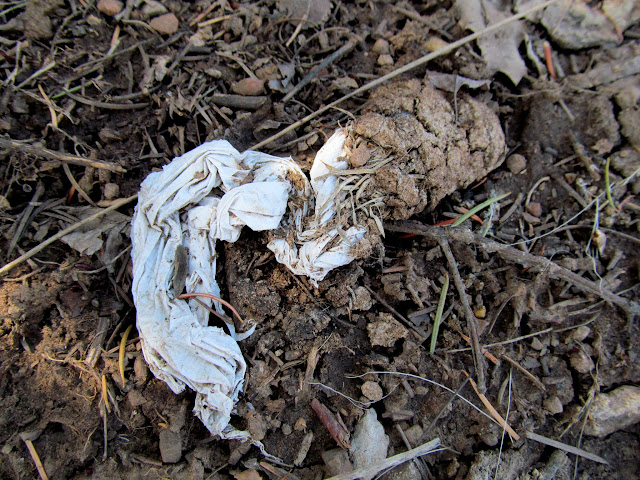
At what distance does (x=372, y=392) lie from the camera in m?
2.05

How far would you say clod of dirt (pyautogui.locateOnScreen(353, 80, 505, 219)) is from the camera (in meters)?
1.98

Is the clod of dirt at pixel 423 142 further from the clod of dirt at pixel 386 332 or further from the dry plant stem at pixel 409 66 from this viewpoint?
the clod of dirt at pixel 386 332

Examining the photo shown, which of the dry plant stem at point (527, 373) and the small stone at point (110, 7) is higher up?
the small stone at point (110, 7)

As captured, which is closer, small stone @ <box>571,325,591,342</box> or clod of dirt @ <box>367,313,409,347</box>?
clod of dirt @ <box>367,313,409,347</box>

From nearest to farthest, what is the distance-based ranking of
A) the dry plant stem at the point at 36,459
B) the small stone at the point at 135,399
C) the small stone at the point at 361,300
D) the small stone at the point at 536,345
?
the dry plant stem at the point at 36,459 < the small stone at the point at 135,399 < the small stone at the point at 361,300 < the small stone at the point at 536,345

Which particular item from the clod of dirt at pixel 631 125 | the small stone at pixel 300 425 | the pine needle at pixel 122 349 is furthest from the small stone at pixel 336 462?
the clod of dirt at pixel 631 125

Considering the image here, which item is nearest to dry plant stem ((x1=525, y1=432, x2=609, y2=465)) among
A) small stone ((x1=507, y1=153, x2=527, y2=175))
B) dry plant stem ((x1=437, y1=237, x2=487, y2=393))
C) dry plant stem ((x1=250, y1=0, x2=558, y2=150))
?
dry plant stem ((x1=437, y1=237, x2=487, y2=393))

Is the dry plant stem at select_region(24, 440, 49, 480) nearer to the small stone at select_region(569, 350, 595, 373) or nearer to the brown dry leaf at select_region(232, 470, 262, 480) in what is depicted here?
the brown dry leaf at select_region(232, 470, 262, 480)

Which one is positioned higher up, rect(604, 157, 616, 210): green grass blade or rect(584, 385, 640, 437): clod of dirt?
rect(604, 157, 616, 210): green grass blade

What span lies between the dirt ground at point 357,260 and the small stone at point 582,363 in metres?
0.02

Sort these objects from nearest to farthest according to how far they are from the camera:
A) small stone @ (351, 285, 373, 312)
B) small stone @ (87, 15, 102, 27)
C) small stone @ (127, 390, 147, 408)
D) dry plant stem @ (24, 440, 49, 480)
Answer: dry plant stem @ (24, 440, 49, 480), small stone @ (127, 390, 147, 408), small stone @ (351, 285, 373, 312), small stone @ (87, 15, 102, 27)

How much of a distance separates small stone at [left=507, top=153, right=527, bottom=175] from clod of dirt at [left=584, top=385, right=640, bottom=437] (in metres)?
1.51

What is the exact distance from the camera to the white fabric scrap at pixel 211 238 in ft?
6.42

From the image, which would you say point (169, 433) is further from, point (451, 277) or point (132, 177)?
point (451, 277)
